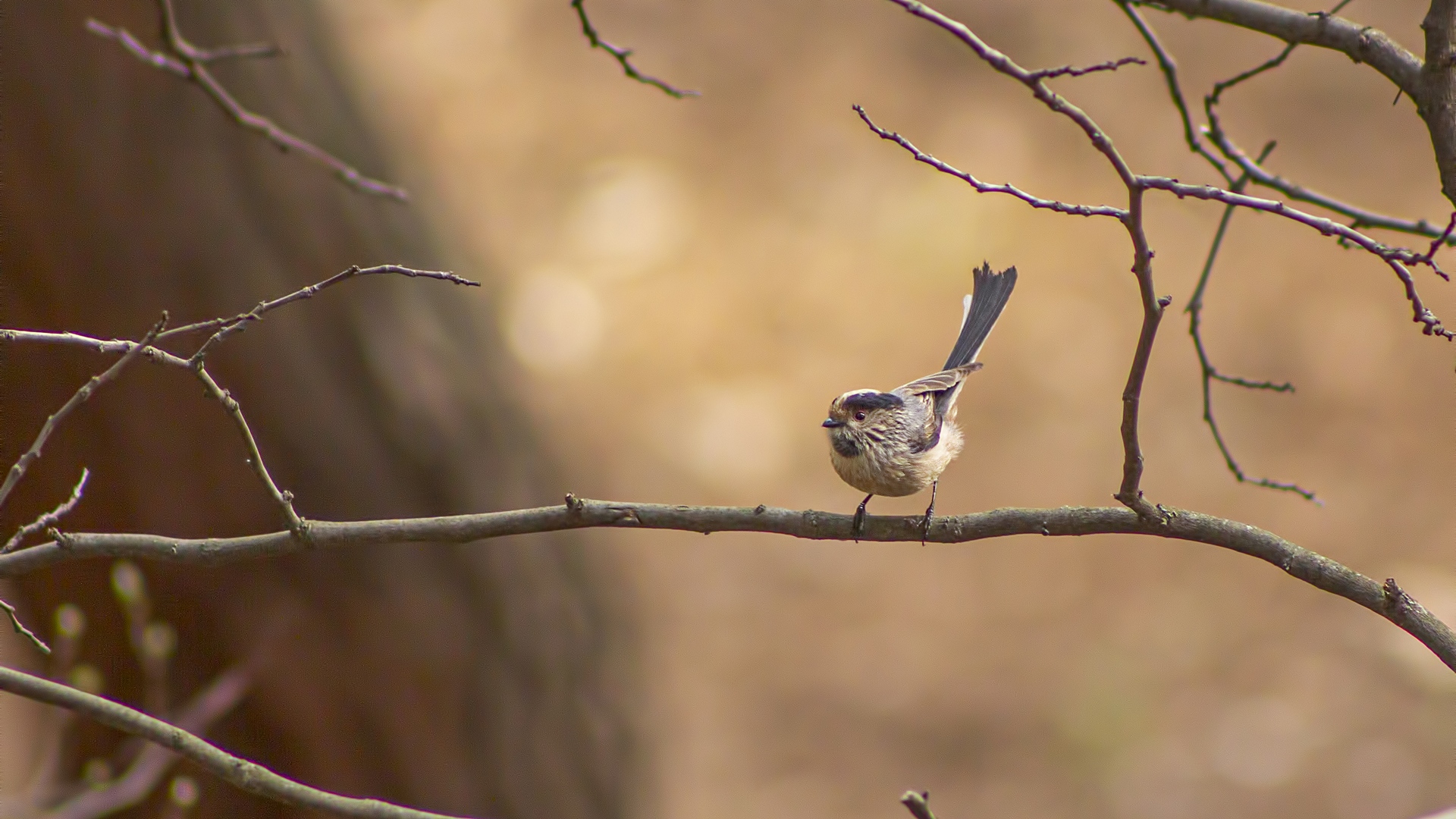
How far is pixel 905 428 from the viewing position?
10.4 ft

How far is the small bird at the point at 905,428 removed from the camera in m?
3.05

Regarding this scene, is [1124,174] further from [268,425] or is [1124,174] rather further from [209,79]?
[268,425]

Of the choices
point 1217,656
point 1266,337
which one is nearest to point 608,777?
point 1217,656

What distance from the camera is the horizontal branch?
7.54ft

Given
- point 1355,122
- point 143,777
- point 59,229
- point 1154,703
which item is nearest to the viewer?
point 143,777

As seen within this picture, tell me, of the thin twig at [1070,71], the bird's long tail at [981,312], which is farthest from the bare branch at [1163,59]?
the bird's long tail at [981,312]

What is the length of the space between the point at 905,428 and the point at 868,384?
4.93 m

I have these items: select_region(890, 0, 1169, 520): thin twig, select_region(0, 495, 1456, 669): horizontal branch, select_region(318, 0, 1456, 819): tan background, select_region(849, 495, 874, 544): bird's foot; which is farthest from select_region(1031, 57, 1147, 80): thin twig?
select_region(318, 0, 1456, 819): tan background

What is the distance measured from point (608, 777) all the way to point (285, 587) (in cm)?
176

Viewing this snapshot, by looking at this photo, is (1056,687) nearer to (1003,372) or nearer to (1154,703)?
(1154,703)

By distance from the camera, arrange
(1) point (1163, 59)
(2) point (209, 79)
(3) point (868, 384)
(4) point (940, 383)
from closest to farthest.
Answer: (1) point (1163, 59), (2) point (209, 79), (4) point (940, 383), (3) point (868, 384)

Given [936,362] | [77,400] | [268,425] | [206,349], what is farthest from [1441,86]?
[936,362]

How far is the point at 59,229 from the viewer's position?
4.10 m

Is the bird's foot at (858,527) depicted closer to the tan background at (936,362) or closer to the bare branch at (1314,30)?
the bare branch at (1314,30)
